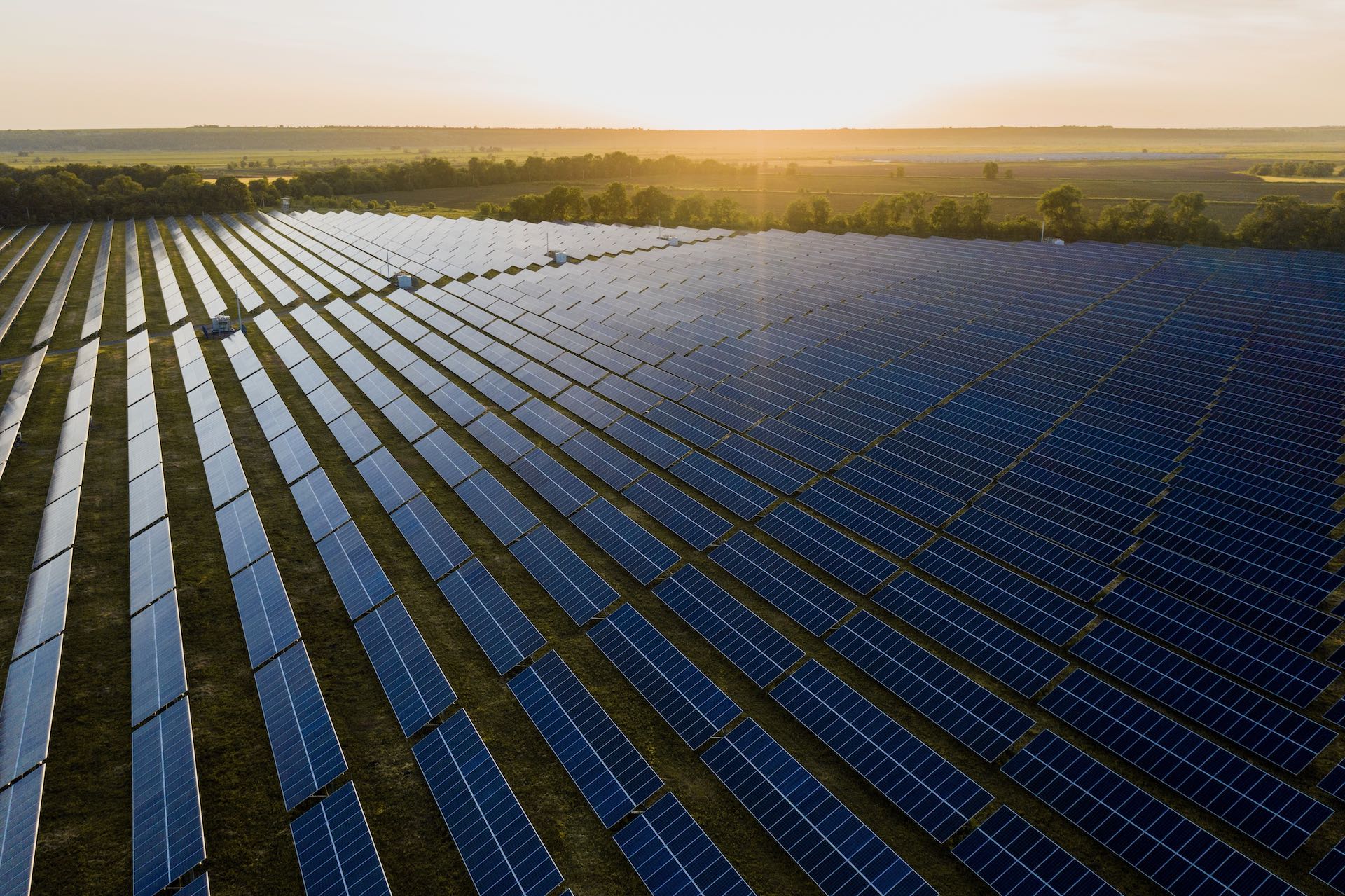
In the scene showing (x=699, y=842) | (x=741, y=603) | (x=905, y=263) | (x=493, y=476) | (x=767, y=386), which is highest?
(x=905, y=263)

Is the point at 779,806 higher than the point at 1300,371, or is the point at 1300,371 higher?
the point at 1300,371

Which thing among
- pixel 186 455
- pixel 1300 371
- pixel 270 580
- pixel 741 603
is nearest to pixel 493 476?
pixel 270 580

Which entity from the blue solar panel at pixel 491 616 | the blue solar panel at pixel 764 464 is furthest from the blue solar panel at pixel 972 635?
the blue solar panel at pixel 491 616

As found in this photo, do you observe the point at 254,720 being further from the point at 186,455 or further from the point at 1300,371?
the point at 1300,371

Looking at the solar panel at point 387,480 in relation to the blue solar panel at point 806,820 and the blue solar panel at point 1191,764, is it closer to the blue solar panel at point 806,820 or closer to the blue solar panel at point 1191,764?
the blue solar panel at point 806,820

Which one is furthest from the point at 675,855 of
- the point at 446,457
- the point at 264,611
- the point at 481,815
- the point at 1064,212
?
the point at 1064,212

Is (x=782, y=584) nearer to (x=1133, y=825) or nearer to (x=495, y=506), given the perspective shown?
(x=1133, y=825)

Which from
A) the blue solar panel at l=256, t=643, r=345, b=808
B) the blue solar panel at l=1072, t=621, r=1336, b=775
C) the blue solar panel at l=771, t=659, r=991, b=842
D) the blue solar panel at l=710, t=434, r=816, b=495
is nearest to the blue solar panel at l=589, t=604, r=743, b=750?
the blue solar panel at l=771, t=659, r=991, b=842

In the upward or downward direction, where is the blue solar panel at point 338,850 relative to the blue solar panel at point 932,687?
downward
